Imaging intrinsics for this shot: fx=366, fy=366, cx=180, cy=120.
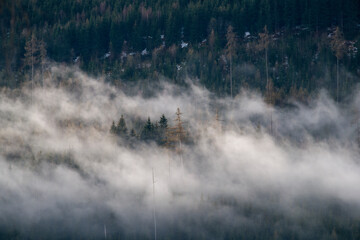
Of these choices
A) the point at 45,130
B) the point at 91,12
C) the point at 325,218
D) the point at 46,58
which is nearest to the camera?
the point at 325,218

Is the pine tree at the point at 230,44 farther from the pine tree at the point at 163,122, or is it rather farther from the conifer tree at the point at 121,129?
the conifer tree at the point at 121,129

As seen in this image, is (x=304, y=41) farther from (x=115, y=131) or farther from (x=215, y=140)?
(x=115, y=131)

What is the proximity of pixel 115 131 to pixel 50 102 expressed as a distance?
38.1 meters

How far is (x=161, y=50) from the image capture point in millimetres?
138500

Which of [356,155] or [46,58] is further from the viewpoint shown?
[46,58]

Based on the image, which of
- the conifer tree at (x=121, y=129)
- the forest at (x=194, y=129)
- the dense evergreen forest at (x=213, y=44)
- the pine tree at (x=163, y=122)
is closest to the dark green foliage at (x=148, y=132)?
the forest at (x=194, y=129)

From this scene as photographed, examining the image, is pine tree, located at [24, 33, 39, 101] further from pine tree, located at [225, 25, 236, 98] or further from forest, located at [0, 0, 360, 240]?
pine tree, located at [225, 25, 236, 98]

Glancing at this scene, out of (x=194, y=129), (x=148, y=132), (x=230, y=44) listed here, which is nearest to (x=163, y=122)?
(x=148, y=132)

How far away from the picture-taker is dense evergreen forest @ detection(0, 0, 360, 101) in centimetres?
10912

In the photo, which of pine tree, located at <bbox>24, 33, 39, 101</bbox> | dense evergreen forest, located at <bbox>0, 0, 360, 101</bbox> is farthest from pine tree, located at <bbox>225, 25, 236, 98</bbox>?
pine tree, located at <bbox>24, 33, 39, 101</bbox>

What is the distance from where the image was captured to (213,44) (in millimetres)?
131250

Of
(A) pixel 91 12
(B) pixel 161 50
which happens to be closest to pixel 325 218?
(B) pixel 161 50

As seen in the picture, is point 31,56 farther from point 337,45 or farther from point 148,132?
point 337,45

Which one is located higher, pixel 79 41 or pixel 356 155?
pixel 79 41
